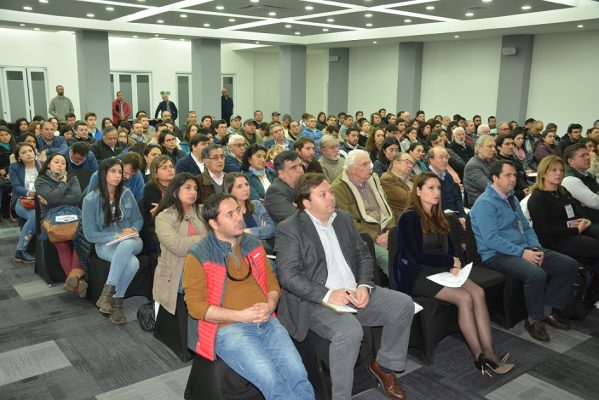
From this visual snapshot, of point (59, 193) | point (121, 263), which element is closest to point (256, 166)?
point (121, 263)

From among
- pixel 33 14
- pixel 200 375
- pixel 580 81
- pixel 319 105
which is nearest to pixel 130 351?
pixel 200 375

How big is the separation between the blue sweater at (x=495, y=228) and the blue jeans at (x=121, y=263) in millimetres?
2651

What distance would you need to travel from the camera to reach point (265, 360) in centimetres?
246

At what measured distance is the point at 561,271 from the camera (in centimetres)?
386

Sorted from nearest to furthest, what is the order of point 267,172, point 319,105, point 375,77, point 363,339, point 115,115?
point 363,339 < point 267,172 < point 115,115 < point 375,77 < point 319,105

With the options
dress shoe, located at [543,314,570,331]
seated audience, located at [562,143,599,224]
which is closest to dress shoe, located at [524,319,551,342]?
dress shoe, located at [543,314,570,331]

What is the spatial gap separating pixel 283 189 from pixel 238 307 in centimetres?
170

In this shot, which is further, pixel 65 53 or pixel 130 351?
pixel 65 53

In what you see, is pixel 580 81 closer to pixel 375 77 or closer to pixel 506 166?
pixel 375 77

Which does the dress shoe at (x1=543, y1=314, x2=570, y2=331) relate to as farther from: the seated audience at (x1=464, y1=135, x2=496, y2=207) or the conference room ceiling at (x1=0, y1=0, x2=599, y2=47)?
the conference room ceiling at (x1=0, y1=0, x2=599, y2=47)

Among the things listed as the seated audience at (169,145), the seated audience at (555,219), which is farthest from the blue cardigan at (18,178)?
the seated audience at (555,219)

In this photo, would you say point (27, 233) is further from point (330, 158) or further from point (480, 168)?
point (480, 168)

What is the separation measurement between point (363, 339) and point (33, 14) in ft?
37.7

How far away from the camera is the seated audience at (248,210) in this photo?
12.4 ft
